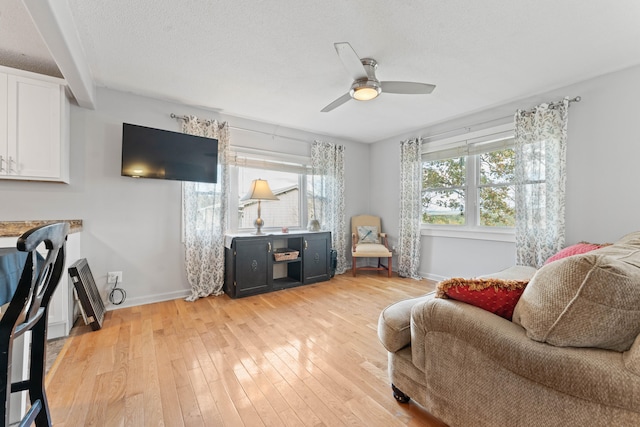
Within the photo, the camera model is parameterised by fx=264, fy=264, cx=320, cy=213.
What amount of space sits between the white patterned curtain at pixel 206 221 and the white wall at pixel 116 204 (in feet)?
0.45

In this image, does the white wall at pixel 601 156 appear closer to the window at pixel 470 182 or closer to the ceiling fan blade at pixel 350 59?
the window at pixel 470 182

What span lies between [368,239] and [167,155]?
3214 millimetres

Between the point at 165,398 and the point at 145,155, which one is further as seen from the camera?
the point at 145,155

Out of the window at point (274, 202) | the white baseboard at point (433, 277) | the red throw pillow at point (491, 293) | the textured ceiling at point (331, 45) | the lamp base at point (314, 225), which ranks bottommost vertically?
the white baseboard at point (433, 277)

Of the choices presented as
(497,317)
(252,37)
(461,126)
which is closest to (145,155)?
(252,37)

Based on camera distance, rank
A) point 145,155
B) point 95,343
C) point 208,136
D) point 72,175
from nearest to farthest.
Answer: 1. point 95,343
2. point 72,175
3. point 145,155
4. point 208,136

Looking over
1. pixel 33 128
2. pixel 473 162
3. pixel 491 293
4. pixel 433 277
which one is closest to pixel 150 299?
pixel 33 128

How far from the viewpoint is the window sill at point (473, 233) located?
3262 millimetres

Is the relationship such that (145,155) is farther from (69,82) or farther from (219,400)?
(219,400)

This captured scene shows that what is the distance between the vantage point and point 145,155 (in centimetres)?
285

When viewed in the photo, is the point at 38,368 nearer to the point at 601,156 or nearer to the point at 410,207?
the point at 410,207

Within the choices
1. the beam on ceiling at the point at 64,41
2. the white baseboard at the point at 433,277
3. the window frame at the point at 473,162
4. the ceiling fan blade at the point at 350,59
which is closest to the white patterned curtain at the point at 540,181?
the window frame at the point at 473,162

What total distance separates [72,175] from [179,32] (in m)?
1.87

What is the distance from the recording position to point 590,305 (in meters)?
0.88
